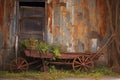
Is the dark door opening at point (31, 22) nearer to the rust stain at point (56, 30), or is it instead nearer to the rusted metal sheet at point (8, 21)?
the rusted metal sheet at point (8, 21)

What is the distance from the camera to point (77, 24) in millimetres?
14719

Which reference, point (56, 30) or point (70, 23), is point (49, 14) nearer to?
point (56, 30)

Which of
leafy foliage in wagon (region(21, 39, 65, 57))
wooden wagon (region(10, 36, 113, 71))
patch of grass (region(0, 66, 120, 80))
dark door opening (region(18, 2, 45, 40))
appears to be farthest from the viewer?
dark door opening (region(18, 2, 45, 40))

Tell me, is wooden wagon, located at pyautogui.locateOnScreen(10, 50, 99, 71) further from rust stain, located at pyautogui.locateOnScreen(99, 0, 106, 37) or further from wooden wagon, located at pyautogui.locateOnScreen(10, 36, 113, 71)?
rust stain, located at pyautogui.locateOnScreen(99, 0, 106, 37)

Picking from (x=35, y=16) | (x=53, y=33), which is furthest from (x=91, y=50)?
(x=35, y=16)

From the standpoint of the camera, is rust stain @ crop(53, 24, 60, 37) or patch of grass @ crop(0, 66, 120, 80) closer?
patch of grass @ crop(0, 66, 120, 80)

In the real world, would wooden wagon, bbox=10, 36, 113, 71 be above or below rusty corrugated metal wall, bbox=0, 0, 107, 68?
below

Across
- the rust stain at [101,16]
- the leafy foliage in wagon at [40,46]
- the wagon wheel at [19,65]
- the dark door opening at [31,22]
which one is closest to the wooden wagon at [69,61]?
the wagon wheel at [19,65]

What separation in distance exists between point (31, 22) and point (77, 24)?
176 cm

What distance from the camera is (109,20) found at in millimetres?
14719

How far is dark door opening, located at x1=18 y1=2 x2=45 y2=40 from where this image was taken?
14.5 meters

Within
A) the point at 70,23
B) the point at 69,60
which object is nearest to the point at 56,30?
the point at 70,23

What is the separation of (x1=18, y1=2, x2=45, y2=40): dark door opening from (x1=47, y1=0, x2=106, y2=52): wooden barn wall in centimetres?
28

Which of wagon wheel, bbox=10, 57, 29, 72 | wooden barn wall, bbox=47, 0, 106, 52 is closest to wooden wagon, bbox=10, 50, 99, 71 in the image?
wagon wheel, bbox=10, 57, 29, 72
